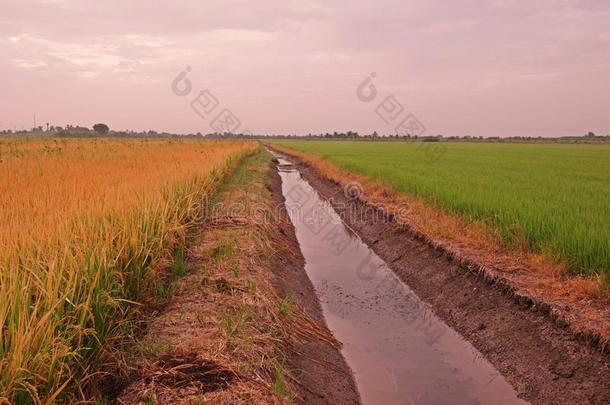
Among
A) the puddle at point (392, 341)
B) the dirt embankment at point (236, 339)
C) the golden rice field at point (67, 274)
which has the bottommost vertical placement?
the puddle at point (392, 341)

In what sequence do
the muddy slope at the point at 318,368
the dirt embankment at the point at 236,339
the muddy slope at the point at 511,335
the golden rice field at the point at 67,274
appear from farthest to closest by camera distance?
the muddy slope at the point at 511,335 → the muddy slope at the point at 318,368 → the dirt embankment at the point at 236,339 → the golden rice field at the point at 67,274

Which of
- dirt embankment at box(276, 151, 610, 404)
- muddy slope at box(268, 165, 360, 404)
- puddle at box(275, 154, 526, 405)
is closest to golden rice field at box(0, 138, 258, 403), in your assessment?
muddy slope at box(268, 165, 360, 404)

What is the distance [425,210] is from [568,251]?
3.99 meters

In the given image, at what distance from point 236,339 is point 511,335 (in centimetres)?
292

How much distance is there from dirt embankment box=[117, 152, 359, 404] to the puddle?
26cm

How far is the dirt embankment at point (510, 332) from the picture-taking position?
3.87m

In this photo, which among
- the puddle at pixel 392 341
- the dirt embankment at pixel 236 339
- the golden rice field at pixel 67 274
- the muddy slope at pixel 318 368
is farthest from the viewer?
the puddle at pixel 392 341

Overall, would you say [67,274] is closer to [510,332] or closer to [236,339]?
[236,339]

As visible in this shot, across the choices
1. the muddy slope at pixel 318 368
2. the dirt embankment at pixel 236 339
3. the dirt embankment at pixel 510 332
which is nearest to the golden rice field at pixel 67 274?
the dirt embankment at pixel 236 339

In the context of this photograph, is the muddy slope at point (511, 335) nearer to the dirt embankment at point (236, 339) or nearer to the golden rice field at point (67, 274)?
the dirt embankment at point (236, 339)

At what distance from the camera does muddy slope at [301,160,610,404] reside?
386 cm

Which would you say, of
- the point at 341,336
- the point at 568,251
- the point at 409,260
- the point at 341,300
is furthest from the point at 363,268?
the point at 568,251

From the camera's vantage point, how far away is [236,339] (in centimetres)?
356

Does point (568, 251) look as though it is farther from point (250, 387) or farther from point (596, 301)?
point (250, 387)
